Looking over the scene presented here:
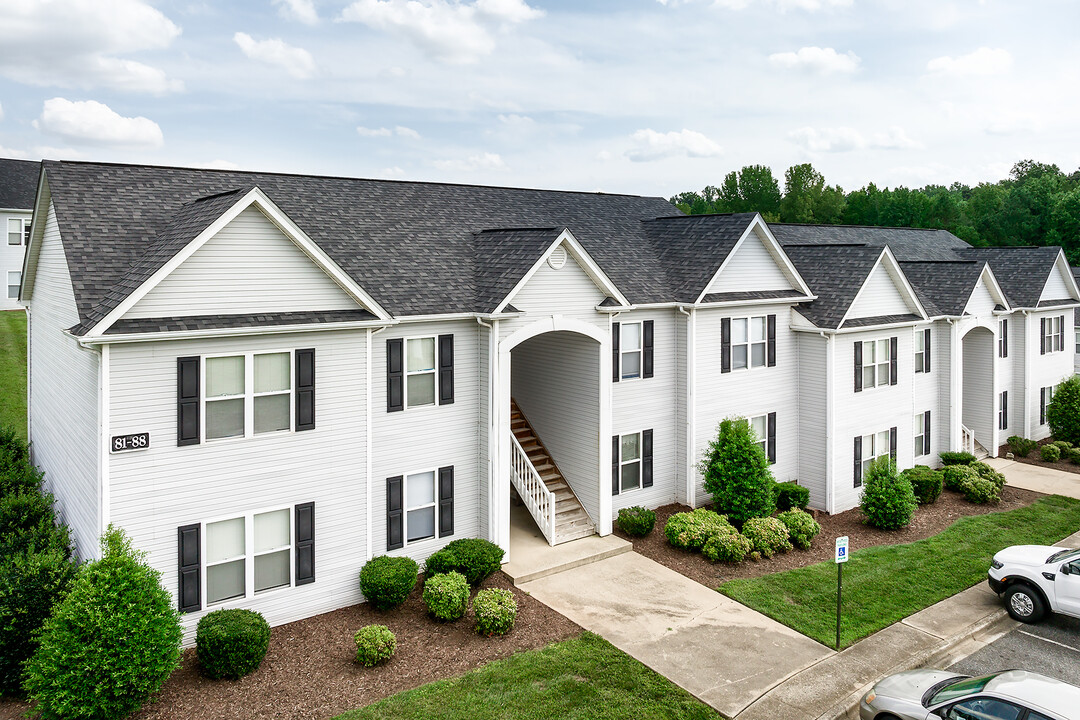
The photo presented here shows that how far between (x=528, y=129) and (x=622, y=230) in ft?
58.9

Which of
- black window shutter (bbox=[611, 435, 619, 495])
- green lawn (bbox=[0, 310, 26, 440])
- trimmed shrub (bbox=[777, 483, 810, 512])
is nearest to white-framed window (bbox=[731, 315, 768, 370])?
trimmed shrub (bbox=[777, 483, 810, 512])

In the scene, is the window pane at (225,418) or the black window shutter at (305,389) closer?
the window pane at (225,418)

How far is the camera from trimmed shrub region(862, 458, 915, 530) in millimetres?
22281

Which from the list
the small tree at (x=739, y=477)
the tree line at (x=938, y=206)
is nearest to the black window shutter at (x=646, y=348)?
the small tree at (x=739, y=477)

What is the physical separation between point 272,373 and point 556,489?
368 inches

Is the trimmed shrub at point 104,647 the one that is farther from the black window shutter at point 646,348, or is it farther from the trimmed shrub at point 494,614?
the black window shutter at point 646,348

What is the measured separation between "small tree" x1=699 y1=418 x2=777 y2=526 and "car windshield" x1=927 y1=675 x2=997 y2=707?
1014cm

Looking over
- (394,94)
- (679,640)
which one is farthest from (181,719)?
(394,94)

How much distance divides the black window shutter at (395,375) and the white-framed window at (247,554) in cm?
342

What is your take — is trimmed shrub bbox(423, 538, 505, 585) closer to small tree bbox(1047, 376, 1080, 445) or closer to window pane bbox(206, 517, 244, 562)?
window pane bbox(206, 517, 244, 562)

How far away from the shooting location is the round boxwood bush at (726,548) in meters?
19.2

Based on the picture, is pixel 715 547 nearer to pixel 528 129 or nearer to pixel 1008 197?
pixel 528 129

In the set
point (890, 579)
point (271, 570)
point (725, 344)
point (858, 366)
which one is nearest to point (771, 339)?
point (725, 344)

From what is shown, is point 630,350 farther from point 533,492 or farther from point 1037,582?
point 1037,582
